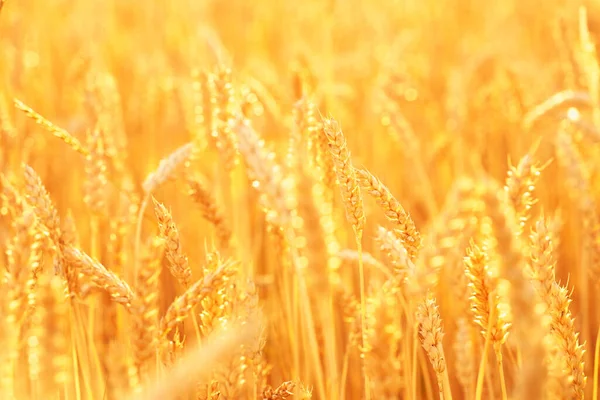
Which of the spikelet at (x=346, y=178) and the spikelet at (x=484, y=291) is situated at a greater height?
the spikelet at (x=346, y=178)

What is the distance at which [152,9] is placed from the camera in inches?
130

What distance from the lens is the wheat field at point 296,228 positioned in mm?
804

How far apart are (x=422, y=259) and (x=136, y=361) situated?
37 cm

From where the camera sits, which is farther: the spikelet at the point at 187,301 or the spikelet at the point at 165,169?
the spikelet at the point at 165,169

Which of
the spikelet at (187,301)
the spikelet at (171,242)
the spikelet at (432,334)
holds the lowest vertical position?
the spikelet at (432,334)

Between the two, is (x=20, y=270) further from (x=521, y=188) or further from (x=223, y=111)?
(x=521, y=188)

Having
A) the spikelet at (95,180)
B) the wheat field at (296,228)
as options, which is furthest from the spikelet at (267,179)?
the spikelet at (95,180)

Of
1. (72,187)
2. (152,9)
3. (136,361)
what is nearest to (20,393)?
(136,361)

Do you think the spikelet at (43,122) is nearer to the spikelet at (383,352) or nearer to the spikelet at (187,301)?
the spikelet at (187,301)

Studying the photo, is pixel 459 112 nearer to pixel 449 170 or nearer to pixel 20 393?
pixel 449 170

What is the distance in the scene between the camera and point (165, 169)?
3.84ft

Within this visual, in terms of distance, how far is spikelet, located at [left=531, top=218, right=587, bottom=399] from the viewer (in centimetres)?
94

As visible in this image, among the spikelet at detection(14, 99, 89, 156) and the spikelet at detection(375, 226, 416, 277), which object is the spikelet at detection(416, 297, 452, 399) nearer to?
the spikelet at detection(375, 226, 416, 277)

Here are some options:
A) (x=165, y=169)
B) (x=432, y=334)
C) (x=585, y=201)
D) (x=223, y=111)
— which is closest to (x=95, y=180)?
(x=165, y=169)
